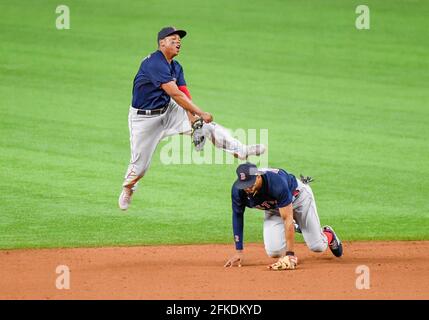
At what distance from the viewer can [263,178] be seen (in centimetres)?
1195

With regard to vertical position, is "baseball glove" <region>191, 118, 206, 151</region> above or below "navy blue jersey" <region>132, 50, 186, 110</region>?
below

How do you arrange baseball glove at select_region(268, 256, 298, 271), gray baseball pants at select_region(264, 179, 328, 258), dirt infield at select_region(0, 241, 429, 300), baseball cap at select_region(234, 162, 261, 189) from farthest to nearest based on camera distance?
gray baseball pants at select_region(264, 179, 328, 258) → baseball glove at select_region(268, 256, 298, 271) → baseball cap at select_region(234, 162, 261, 189) → dirt infield at select_region(0, 241, 429, 300)

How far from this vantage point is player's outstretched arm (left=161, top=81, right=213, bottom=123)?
12.2 metres

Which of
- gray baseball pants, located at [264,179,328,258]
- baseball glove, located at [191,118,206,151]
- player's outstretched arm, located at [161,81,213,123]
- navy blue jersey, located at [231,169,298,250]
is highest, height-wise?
player's outstretched arm, located at [161,81,213,123]

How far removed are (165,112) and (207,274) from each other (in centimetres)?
221

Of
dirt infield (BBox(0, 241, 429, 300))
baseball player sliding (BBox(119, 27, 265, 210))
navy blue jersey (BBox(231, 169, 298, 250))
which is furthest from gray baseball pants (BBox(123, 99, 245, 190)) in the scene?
dirt infield (BBox(0, 241, 429, 300))

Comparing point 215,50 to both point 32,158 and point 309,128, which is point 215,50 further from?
point 32,158

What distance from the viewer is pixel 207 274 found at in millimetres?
12039

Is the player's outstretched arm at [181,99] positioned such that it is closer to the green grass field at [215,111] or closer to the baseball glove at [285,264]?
the baseball glove at [285,264]

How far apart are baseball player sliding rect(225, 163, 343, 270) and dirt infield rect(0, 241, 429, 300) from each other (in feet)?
0.63

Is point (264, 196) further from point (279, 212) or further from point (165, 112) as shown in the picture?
point (165, 112)

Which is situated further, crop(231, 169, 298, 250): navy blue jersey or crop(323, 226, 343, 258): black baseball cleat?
crop(323, 226, 343, 258): black baseball cleat

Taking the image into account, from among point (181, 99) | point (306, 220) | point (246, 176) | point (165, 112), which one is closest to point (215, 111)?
point (165, 112)

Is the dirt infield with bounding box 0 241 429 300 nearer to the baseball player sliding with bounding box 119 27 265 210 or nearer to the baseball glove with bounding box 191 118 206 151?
the baseball player sliding with bounding box 119 27 265 210
